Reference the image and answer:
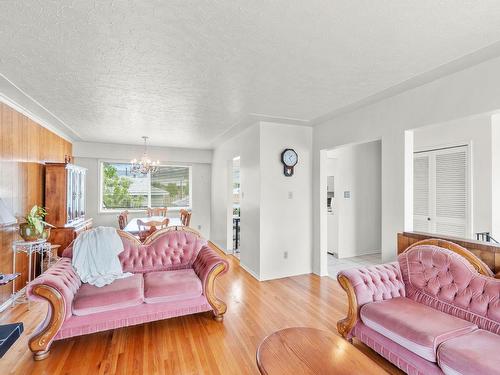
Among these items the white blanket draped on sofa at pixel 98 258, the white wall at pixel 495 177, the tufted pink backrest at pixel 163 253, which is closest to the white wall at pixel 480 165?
the white wall at pixel 495 177

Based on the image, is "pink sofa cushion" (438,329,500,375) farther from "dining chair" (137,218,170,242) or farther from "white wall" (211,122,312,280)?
"dining chair" (137,218,170,242)

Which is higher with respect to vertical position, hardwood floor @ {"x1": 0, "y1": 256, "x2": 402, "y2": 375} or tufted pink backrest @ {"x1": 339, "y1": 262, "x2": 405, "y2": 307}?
tufted pink backrest @ {"x1": 339, "y1": 262, "x2": 405, "y2": 307}

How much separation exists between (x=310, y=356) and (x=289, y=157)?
3.07m

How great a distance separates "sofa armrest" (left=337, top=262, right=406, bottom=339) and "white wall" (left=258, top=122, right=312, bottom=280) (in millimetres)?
1821

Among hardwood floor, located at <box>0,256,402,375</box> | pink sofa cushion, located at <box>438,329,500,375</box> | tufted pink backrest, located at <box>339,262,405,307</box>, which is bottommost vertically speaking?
hardwood floor, located at <box>0,256,402,375</box>

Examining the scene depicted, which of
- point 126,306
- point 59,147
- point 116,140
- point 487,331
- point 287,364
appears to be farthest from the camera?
point 116,140

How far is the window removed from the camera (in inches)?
252

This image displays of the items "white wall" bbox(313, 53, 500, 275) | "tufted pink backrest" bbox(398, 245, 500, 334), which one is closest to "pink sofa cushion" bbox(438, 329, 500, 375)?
"tufted pink backrest" bbox(398, 245, 500, 334)

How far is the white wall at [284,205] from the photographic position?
410 centimetres

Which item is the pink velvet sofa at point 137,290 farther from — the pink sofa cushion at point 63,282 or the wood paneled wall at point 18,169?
the wood paneled wall at point 18,169

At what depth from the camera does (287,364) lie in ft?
5.00

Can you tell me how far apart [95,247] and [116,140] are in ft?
12.0

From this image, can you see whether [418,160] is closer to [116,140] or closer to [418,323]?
[418,323]

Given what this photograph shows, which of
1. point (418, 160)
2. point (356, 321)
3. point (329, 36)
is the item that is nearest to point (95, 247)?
point (356, 321)
